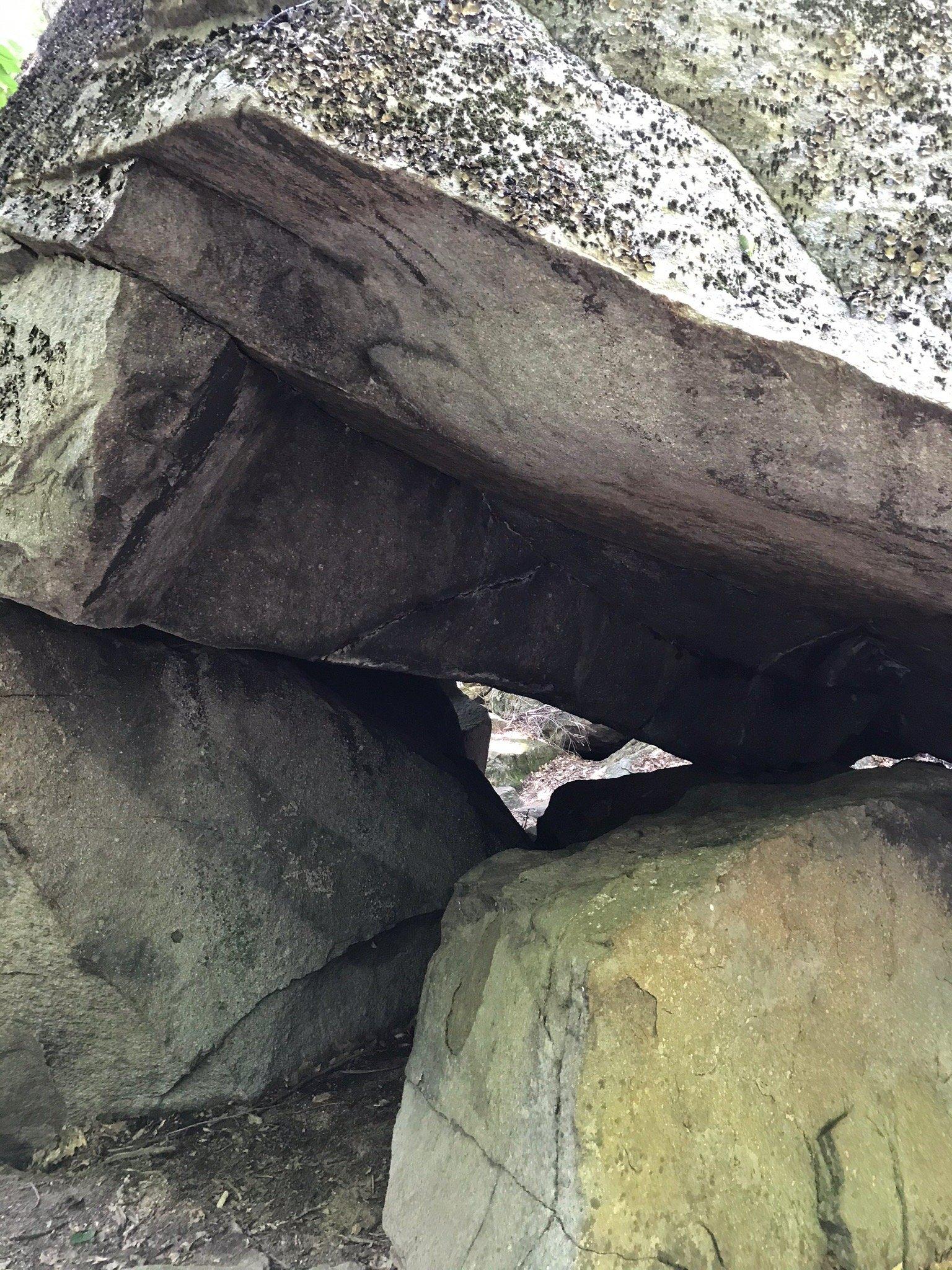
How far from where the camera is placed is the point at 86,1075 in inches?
115

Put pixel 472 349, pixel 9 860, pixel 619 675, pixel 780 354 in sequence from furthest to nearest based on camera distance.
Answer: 1. pixel 619 675
2. pixel 9 860
3. pixel 472 349
4. pixel 780 354

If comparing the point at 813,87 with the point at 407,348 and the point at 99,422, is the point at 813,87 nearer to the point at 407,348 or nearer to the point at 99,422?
the point at 407,348

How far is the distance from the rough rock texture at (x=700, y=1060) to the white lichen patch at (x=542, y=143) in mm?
1358

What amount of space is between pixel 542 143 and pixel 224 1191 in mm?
2678

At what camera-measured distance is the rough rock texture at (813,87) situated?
2.01 metres

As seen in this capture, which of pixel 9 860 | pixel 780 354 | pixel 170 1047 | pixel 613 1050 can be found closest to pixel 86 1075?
pixel 170 1047

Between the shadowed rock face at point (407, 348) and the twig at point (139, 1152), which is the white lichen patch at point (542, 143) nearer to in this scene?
the shadowed rock face at point (407, 348)

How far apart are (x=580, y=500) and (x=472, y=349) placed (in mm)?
699

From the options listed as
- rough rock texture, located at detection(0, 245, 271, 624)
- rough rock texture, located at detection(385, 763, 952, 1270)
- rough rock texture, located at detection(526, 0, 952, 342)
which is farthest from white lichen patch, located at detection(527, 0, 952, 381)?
rough rock texture, located at detection(385, 763, 952, 1270)

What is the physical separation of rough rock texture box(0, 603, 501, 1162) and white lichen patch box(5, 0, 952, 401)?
155 cm

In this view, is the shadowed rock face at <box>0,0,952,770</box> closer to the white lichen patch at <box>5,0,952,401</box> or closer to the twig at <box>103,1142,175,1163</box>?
the white lichen patch at <box>5,0,952,401</box>

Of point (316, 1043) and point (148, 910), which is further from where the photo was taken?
point (316, 1043)

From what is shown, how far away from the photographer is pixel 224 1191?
2754 millimetres

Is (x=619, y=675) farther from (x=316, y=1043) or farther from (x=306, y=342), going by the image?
(x=306, y=342)
